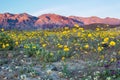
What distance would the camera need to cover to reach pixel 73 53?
560 inches

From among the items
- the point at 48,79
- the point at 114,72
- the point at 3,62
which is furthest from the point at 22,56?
the point at 114,72

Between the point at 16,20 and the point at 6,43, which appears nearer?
the point at 6,43

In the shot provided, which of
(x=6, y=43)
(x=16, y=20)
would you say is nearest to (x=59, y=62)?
(x=6, y=43)

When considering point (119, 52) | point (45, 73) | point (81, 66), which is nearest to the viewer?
point (45, 73)

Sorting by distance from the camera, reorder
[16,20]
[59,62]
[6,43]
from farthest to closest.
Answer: [16,20]
[6,43]
[59,62]

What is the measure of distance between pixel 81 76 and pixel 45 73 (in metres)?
1.18

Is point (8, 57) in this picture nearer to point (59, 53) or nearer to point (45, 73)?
point (59, 53)

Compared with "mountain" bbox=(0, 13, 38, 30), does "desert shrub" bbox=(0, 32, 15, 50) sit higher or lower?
higher

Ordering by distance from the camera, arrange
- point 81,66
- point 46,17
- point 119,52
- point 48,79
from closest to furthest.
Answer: point 48,79 < point 81,66 < point 119,52 < point 46,17

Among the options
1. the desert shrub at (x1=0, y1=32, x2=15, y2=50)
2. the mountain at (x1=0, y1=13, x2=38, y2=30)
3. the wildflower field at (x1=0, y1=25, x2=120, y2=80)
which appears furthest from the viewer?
the mountain at (x1=0, y1=13, x2=38, y2=30)

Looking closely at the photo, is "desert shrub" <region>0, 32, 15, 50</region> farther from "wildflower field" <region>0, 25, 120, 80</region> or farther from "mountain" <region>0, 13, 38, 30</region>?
"mountain" <region>0, 13, 38, 30</region>

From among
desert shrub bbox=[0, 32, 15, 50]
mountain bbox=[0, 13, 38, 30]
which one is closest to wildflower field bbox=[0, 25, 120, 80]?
desert shrub bbox=[0, 32, 15, 50]

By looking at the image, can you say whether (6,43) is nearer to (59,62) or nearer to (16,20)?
(59,62)

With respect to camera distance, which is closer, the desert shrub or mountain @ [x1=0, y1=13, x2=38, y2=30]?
the desert shrub
